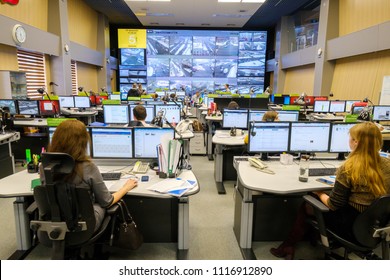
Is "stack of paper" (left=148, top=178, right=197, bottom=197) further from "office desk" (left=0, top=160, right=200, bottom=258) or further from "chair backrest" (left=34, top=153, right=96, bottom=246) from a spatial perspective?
"chair backrest" (left=34, top=153, right=96, bottom=246)

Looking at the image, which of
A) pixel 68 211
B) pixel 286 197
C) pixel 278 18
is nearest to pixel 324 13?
pixel 278 18

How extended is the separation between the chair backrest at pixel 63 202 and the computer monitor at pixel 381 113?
18.4 ft

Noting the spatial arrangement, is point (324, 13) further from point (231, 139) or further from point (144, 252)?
point (144, 252)

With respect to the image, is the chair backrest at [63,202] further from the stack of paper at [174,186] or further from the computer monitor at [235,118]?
the computer monitor at [235,118]

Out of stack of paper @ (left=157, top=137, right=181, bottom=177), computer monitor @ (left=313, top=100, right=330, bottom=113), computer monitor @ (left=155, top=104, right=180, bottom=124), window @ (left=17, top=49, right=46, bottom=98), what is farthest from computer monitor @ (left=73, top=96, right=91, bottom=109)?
computer monitor @ (left=313, top=100, right=330, bottom=113)

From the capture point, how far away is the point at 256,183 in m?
2.17

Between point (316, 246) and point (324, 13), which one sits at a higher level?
point (324, 13)

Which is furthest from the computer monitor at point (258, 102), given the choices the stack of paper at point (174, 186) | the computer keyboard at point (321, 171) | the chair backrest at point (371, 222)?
the chair backrest at point (371, 222)

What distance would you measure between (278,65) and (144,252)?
38.9 ft

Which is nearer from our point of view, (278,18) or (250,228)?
(250,228)

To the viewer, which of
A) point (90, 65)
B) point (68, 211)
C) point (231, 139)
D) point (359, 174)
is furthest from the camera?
point (90, 65)

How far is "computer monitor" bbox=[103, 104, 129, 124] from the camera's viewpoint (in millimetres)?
5168

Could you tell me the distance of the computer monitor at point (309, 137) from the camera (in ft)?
8.96

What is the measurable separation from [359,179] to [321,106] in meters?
6.03
